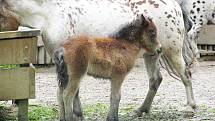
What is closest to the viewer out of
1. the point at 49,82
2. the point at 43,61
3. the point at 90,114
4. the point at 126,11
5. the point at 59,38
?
the point at 59,38

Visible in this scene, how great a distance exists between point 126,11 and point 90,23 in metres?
0.56

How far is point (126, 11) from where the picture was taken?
725 cm

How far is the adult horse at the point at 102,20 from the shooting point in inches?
262

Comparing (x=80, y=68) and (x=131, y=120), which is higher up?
(x=80, y=68)

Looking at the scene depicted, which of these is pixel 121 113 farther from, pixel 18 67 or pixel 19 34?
pixel 19 34

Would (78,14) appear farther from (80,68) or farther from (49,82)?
(49,82)

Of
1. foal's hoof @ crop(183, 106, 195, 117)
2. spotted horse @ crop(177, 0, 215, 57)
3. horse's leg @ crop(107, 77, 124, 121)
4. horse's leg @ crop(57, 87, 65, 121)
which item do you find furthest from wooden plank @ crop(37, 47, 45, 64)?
horse's leg @ crop(57, 87, 65, 121)

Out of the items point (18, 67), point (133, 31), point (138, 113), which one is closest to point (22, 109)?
point (18, 67)

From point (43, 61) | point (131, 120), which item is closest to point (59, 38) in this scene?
point (131, 120)

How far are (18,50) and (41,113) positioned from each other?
1668 mm

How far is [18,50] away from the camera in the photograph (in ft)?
20.9

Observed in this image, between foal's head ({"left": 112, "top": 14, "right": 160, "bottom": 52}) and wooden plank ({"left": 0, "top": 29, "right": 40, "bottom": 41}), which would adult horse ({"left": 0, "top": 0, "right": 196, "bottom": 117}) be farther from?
foal's head ({"left": 112, "top": 14, "right": 160, "bottom": 52})

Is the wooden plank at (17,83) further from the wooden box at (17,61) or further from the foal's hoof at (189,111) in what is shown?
the foal's hoof at (189,111)

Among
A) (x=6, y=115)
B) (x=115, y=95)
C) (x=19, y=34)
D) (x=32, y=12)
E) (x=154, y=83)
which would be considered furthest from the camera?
(x=154, y=83)
